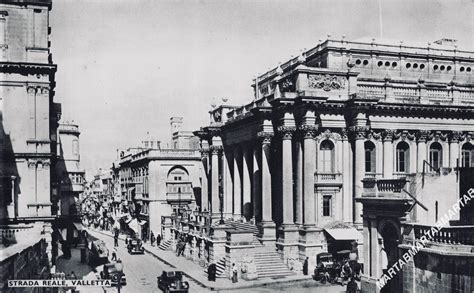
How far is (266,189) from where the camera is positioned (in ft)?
128

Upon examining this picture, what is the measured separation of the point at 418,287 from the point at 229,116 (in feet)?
105

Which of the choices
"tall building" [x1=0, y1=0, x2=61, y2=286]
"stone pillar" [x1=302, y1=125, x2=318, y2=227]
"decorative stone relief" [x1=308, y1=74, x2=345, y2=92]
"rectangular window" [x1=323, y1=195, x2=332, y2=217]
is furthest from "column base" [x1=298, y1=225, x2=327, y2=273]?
"tall building" [x1=0, y1=0, x2=61, y2=286]

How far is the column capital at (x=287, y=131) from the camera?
3653cm

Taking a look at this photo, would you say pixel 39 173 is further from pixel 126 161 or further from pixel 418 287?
pixel 126 161

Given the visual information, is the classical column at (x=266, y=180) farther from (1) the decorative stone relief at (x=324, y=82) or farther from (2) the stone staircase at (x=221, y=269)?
(1) the decorative stone relief at (x=324, y=82)

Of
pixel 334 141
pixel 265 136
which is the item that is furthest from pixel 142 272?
pixel 334 141

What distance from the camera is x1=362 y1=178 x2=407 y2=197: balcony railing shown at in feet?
73.6

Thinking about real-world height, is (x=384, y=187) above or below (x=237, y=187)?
above

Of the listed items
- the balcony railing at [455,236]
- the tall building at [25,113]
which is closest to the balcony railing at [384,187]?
the balcony railing at [455,236]

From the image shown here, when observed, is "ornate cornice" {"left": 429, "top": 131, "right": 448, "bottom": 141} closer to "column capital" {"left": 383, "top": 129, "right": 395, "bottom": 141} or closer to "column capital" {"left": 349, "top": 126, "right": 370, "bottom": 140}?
"column capital" {"left": 383, "top": 129, "right": 395, "bottom": 141}

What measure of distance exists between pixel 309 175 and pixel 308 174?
0.11 metres

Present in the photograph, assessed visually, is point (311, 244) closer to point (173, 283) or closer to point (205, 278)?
point (205, 278)

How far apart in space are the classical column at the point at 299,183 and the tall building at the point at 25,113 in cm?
1608

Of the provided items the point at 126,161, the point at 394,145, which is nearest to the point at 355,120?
the point at 394,145
